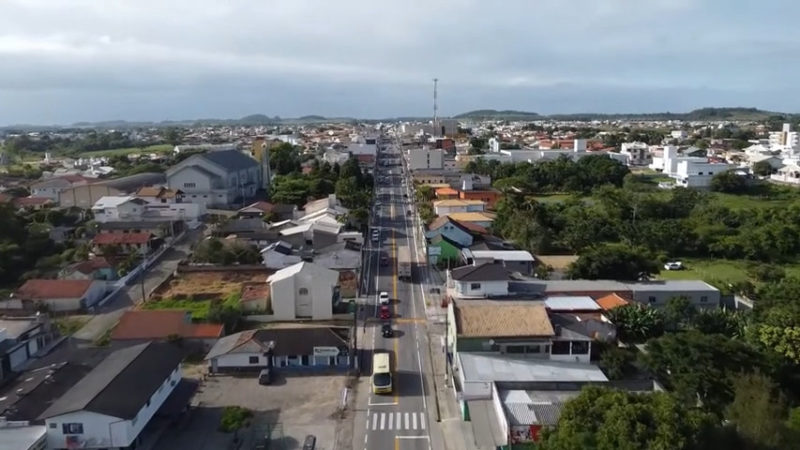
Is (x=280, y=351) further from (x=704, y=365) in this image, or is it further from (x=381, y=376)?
(x=704, y=365)

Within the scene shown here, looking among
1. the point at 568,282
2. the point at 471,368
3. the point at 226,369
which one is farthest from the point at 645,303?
the point at 226,369

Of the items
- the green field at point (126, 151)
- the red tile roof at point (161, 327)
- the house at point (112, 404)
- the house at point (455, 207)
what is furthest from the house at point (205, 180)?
the green field at point (126, 151)

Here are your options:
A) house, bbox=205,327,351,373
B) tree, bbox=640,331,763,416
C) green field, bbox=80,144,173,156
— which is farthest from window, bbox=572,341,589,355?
green field, bbox=80,144,173,156

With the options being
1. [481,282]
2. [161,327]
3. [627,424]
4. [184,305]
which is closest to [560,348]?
[481,282]

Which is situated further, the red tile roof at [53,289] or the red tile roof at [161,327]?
the red tile roof at [53,289]

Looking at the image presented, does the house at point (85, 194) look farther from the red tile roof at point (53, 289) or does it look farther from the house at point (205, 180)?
the red tile roof at point (53, 289)

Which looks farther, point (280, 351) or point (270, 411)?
point (280, 351)

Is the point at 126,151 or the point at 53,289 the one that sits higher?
the point at 126,151

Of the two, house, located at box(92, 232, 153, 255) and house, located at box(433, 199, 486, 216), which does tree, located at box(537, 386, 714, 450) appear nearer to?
house, located at box(92, 232, 153, 255)
